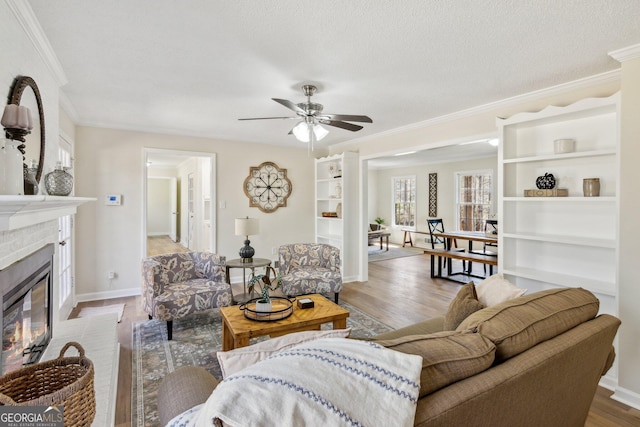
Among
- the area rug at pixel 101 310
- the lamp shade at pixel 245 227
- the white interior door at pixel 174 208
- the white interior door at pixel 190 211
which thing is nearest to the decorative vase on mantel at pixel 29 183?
the lamp shade at pixel 245 227

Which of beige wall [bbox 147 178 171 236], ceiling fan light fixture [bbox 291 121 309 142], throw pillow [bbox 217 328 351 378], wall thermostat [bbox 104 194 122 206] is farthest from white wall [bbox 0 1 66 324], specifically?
beige wall [bbox 147 178 171 236]

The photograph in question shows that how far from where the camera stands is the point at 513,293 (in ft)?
6.10

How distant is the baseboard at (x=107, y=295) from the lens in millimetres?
4195

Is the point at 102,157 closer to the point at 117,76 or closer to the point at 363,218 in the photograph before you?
the point at 117,76

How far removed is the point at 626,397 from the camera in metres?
2.16

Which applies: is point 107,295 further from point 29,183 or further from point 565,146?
point 565,146

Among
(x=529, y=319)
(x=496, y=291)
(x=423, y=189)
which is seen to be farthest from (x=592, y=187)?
(x=423, y=189)

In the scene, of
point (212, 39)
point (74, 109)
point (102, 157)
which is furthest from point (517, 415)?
point (102, 157)

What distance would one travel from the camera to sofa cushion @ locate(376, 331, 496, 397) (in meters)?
0.96

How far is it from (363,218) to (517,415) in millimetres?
4236

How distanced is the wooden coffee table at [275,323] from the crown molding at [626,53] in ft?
8.72

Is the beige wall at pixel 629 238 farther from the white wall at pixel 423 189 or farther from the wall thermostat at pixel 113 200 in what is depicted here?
the wall thermostat at pixel 113 200

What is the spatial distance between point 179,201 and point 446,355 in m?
10.0

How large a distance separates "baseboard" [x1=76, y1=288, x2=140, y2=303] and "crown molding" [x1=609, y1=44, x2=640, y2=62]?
555 cm
